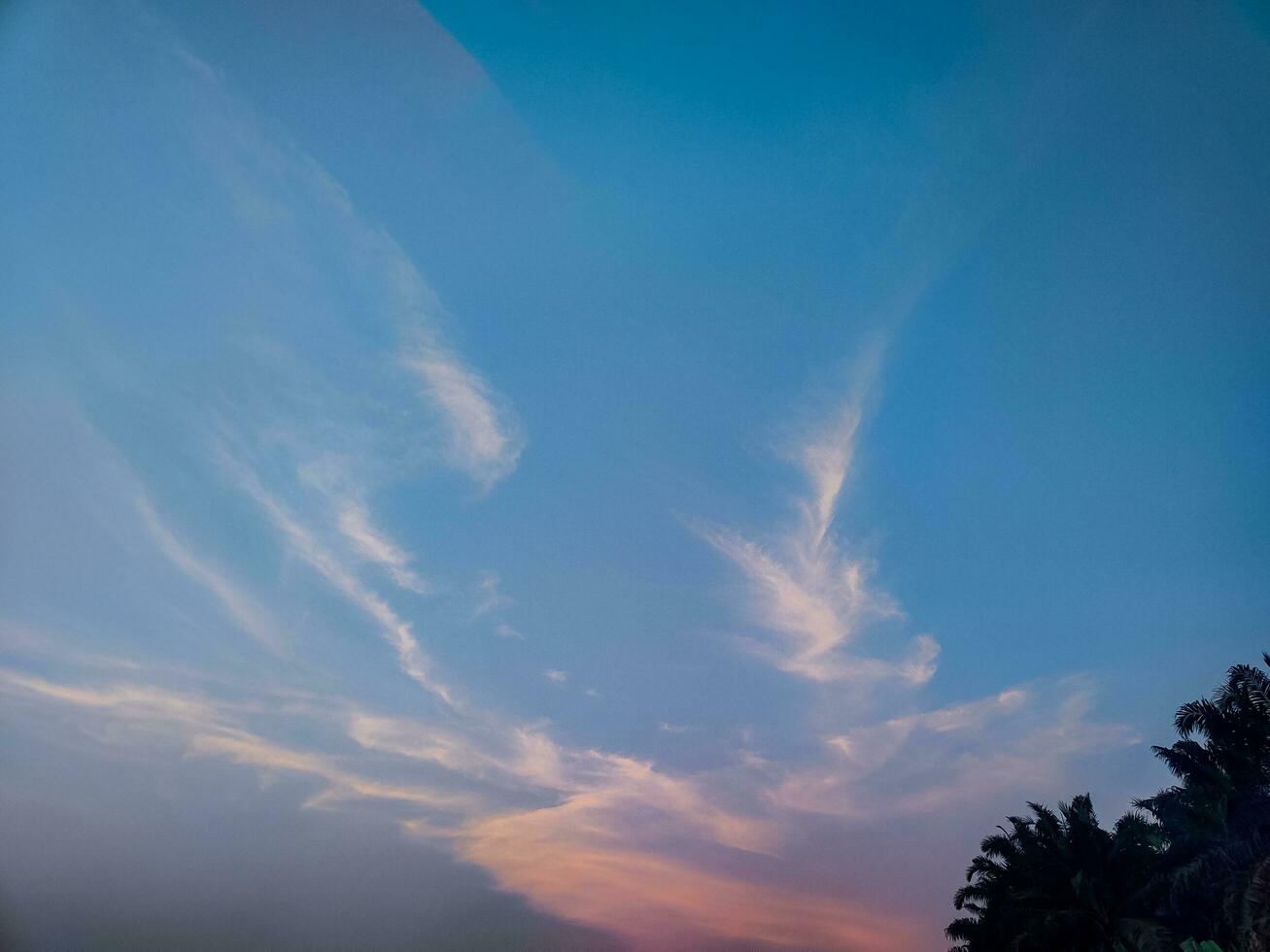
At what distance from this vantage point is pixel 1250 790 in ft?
94.9

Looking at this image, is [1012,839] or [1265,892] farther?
[1012,839]

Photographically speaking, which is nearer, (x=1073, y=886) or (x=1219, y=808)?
(x=1219, y=808)

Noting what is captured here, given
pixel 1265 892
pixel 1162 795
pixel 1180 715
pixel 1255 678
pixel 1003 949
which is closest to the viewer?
pixel 1265 892

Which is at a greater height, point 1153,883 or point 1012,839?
point 1012,839

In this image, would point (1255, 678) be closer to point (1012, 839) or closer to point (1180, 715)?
point (1180, 715)

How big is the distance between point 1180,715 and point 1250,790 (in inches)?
130

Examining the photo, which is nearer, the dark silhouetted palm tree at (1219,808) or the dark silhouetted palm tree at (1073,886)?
the dark silhouetted palm tree at (1219,808)

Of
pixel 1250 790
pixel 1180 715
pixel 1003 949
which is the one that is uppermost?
pixel 1180 715

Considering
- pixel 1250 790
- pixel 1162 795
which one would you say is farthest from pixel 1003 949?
pixel 1250 790

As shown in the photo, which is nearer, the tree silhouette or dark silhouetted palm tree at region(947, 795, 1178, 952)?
the tree silhouette

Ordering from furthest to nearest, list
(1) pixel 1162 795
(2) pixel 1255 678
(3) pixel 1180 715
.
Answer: (1) pixel 1162 795, (3) pixel 1180 715, (2) pixel 1255 678

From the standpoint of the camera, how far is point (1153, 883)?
3247 cm

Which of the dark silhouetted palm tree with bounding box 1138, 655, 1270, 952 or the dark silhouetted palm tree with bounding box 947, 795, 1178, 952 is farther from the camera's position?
the dark silhouetted palm tree with bounding box 947, 795, 1178, 952

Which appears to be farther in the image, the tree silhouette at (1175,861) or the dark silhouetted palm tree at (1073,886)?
the dark silhouetted palm tree at (1073,886)
